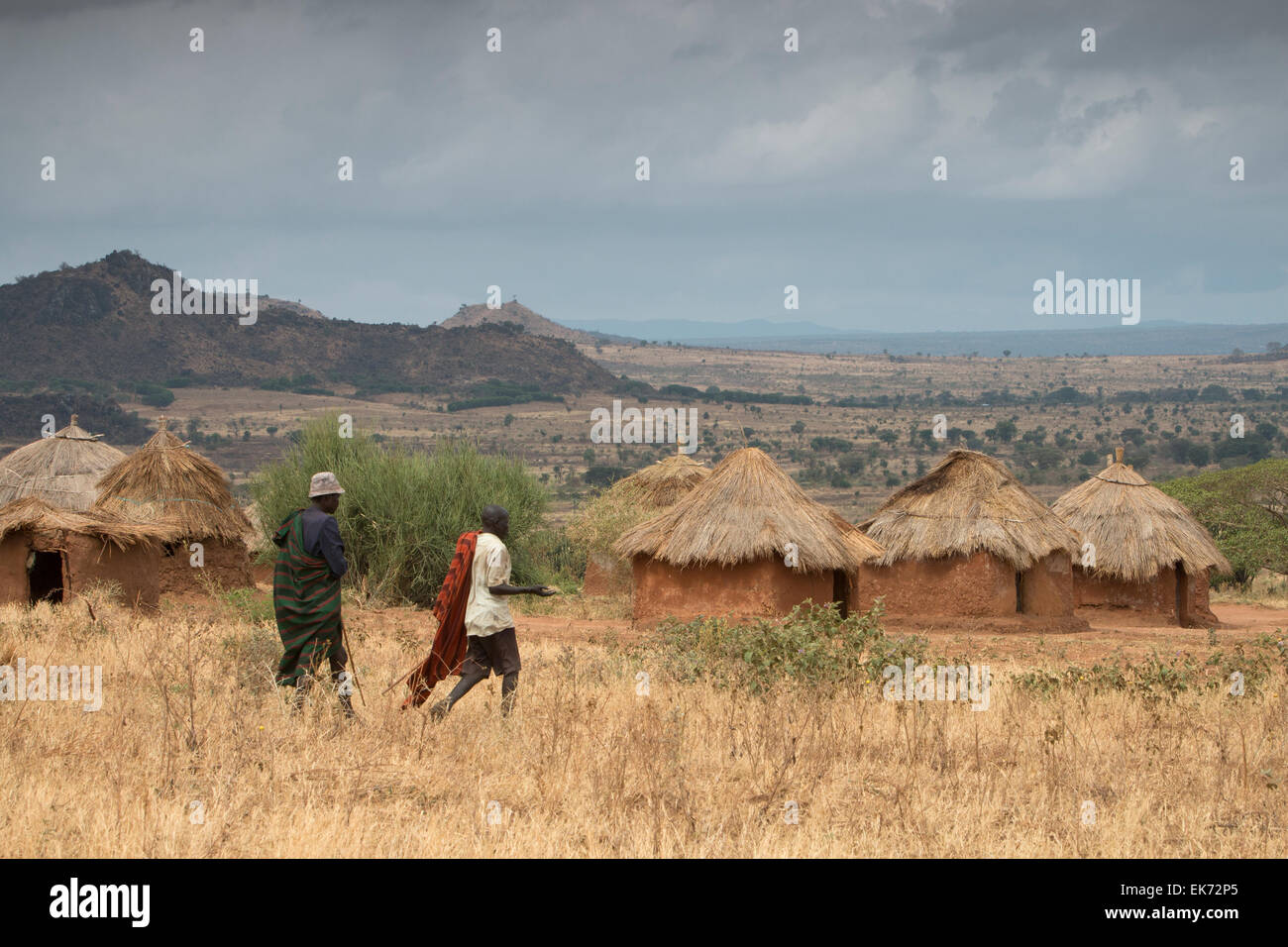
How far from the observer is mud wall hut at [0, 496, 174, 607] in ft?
44.5

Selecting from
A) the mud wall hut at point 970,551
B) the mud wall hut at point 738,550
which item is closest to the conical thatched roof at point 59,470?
the mud wall hut at point 738,550

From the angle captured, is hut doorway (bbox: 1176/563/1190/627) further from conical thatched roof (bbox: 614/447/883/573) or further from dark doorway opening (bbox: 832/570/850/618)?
conical thatched roof (bbox: 614/447/883/573)

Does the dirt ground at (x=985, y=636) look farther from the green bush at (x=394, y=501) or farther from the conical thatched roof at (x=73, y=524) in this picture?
the conical thatched roof at (x=73, y=524)

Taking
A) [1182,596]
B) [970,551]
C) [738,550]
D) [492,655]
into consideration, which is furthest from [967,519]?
[492,655]

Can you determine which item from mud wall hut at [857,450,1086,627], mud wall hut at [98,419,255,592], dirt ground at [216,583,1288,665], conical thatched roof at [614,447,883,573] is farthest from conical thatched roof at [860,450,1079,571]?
mud wall hut at [98,419,255,592]

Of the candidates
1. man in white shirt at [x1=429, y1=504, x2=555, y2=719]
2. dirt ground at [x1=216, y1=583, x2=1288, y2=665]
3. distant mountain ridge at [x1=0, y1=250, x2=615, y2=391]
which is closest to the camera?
man in white shirt at [x1=429, y1=504, x2=555, y2=719]

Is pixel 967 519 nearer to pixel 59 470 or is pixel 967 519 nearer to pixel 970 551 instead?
pixel 970 551

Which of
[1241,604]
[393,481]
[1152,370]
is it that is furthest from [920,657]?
[1152,370]

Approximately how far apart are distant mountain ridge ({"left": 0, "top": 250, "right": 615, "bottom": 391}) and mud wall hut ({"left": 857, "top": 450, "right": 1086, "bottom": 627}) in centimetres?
6288

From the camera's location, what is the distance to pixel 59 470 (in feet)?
72.1

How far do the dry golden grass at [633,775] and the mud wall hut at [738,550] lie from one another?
6.34 m

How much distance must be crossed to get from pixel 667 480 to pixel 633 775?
15.9m

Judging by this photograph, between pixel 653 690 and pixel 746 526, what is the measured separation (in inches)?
250

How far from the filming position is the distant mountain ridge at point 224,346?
79250mm
